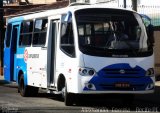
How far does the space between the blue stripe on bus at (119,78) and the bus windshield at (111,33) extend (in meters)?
0.39

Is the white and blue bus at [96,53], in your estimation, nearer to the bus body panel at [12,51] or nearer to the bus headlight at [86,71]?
the bus headlight at [86,71]

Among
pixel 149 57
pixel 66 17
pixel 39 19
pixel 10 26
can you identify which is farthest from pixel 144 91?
pixel 10 26

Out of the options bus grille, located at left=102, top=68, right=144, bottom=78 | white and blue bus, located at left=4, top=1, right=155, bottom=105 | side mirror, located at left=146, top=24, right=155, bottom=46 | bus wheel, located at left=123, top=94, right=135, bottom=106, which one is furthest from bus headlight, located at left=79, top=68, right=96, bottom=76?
side mirror, located at left=146, top=24, right=155, bottom=46

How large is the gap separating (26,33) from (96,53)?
18.6ft

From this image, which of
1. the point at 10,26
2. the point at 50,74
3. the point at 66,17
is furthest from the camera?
the point at 10,26

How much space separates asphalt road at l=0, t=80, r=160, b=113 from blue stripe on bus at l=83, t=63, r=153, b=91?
67 cm

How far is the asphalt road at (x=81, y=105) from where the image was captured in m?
15.3

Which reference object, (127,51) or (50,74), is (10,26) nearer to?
(50,74)

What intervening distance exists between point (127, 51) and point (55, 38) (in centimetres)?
281

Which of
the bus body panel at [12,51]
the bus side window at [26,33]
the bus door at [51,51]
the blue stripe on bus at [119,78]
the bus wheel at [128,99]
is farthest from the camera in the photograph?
the bus body panel at [12,51]

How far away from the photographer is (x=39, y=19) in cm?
1931

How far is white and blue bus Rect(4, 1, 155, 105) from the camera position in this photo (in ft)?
50.9

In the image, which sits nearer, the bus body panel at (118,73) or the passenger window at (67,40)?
the bus body panel at (118,73)

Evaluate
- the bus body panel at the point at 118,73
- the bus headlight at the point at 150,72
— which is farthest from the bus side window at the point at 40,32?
the bus headlight at the point at 150,72
